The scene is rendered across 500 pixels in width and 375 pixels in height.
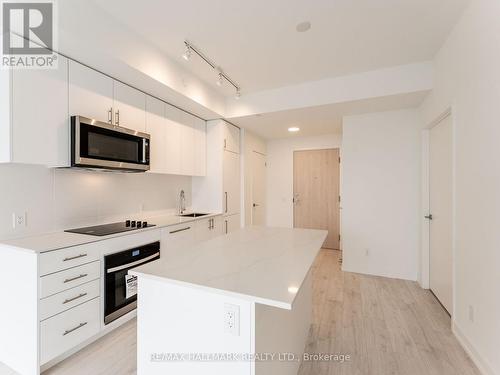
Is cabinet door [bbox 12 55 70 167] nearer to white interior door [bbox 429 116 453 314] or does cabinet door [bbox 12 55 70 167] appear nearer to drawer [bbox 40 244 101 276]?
drawer [bbox 40 244 101 276]

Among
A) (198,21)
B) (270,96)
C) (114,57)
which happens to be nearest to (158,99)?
(114,57)

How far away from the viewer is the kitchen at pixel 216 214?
128 centimetres

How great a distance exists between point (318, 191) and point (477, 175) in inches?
126

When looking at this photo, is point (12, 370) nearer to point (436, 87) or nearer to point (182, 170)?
point (182, 170)

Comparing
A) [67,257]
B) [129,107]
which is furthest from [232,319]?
[129,107]

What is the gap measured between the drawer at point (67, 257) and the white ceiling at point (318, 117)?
264 cm

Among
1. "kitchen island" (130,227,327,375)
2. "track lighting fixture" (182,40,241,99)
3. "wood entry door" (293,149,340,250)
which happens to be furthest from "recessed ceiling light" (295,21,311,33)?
"wood entry door" (293,149,340,250)

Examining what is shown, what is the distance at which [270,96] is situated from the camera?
11.3 ft

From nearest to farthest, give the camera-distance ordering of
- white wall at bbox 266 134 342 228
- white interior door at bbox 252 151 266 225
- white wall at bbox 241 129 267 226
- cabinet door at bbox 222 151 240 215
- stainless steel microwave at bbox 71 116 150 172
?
stainless steel microwave at bbox 71 116 150 172, cabinet door at bbox 222 151 240 215, white wall at bbox 241 129 267 226, white interior door at bbox 252 151 266 225, white wall at bbox 266 134 342 228

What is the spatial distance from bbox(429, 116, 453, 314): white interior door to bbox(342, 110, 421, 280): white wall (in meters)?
0.33

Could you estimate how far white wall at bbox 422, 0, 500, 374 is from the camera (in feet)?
5.09

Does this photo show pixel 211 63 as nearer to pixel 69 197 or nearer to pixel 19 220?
pixel 69 197

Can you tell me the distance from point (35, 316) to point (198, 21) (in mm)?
2504

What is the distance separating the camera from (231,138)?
402cm
